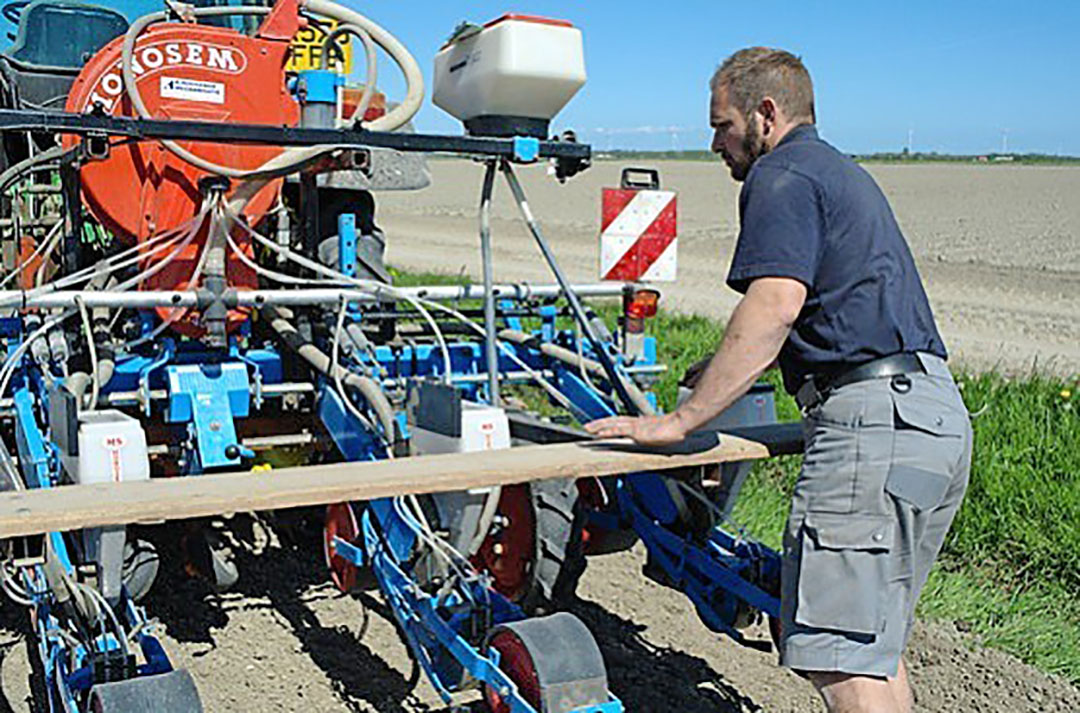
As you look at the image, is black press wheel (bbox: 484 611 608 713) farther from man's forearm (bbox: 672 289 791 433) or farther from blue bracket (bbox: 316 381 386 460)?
blue bracket (bbox: 316 381 386 460)

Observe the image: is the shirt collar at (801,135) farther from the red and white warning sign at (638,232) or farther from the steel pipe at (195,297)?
the red and white warning sign at (638,232)

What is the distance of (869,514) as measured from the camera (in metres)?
2.89

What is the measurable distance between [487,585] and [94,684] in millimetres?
1047

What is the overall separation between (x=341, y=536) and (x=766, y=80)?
217 centimetres

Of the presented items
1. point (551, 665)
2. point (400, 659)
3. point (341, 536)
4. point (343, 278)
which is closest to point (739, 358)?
point (551, 665)

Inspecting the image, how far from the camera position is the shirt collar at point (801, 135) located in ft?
9.75

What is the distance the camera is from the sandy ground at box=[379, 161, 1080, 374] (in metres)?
11.9

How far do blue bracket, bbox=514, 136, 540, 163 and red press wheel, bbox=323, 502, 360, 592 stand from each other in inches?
49.3

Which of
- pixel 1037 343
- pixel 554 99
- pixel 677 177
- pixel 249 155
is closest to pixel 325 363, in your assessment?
pixel 249 155

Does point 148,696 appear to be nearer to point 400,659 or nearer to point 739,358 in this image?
point 739,358

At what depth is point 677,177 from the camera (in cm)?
4931

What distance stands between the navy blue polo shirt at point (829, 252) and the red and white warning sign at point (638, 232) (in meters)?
2.69

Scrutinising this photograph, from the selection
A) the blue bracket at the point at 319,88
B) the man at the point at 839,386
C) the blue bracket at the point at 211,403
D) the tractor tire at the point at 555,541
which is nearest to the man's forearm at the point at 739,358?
the man at the point at 839,386

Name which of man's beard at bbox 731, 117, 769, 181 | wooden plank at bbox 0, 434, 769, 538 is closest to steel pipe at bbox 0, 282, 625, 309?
man's beard at bbox 731, 117, 769, 181
